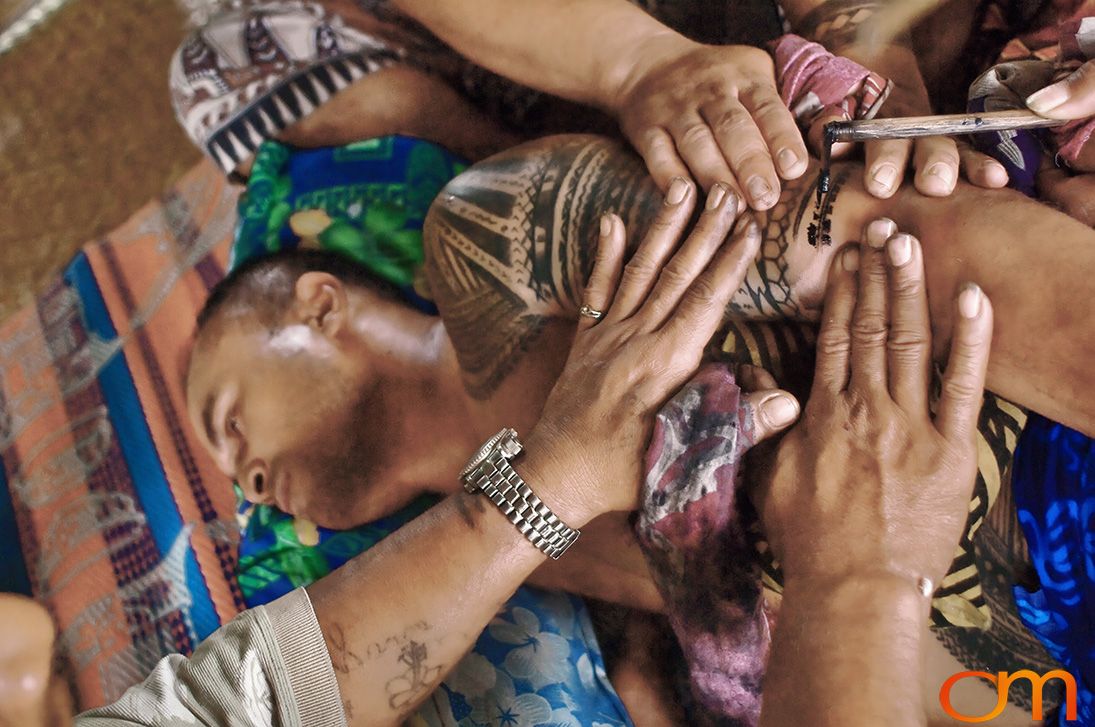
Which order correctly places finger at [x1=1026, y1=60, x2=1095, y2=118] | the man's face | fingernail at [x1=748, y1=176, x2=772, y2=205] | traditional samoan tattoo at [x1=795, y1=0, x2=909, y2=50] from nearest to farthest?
finger at [x1=1026, y1=60, x2=1095, y2=118], fingernail at [x1=748, y1=176, x2=772, y2=205], traditional samoan tattoo at [x1=795, y1=0, x2=909, y2=50], the man's face

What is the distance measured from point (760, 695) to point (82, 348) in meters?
1.11

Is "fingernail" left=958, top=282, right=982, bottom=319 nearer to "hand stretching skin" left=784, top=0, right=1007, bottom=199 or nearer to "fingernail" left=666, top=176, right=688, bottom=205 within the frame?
"hand stretching skin" left=784, top=0, right=1007, bottom=199

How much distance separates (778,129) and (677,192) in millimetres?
99

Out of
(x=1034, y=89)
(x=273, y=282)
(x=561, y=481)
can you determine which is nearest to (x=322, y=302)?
(x=273, y=282)

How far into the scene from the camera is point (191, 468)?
1.17 meters

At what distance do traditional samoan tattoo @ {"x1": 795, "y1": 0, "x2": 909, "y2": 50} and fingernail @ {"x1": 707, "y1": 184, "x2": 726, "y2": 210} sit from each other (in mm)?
229

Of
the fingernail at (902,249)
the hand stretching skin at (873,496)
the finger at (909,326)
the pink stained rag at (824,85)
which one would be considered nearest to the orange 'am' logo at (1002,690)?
the hand stretching skin at (873,496)

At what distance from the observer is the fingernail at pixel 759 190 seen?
0.69 metres

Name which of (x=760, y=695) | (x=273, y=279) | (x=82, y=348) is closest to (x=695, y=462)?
(x=760, y=695)

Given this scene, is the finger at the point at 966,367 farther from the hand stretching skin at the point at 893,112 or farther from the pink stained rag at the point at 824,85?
the pink stained rag at the point at 824,85

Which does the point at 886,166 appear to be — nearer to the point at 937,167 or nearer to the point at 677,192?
the point at 937,167

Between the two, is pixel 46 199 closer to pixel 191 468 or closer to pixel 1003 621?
pixel 191 468

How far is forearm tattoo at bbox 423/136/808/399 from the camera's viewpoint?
2.52 feet

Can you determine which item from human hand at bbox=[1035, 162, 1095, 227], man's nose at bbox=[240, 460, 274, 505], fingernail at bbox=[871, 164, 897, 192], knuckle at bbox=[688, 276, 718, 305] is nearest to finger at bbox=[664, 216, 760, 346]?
knuckle at bbox=[688, 276, 718, 305]
